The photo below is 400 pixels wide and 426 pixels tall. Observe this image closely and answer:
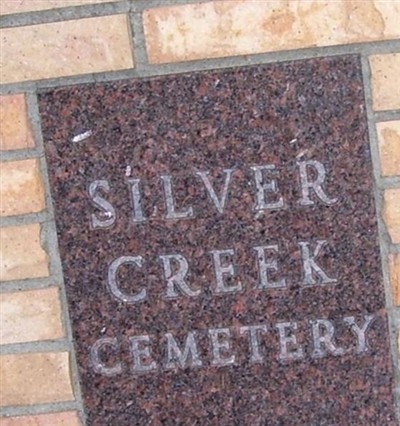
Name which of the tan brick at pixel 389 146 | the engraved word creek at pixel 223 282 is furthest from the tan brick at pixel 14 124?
the tan brick at pixel 389 146

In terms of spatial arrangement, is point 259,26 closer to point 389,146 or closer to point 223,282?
point 389,146

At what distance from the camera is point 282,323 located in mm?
1310

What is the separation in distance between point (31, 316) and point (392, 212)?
2.11 feet

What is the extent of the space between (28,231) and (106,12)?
15.4 inches

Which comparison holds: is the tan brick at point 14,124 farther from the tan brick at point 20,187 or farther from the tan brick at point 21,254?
the tan brick at point 21,254

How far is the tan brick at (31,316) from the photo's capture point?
4.29 feet

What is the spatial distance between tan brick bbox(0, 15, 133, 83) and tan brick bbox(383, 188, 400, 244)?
1.59 ft

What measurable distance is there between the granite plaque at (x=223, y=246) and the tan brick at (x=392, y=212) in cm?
3

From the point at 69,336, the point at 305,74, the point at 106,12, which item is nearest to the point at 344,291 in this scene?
the point at 305,74

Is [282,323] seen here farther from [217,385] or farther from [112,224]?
[112,224]

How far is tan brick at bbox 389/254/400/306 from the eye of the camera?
50.6 inches

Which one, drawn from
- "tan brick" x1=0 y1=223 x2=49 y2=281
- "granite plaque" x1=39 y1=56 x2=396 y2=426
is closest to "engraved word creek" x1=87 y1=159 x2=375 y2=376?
"granite plaque" x1=39 y1=56 x2=396 y2=426

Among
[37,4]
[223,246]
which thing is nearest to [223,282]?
[223,246]

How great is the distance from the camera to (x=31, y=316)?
1313 mm
